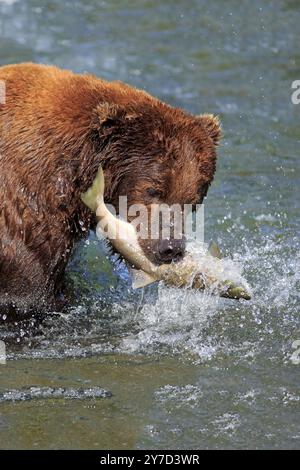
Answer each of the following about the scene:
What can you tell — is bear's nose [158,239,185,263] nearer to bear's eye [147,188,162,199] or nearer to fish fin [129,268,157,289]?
fish fin [129,268,157,289]

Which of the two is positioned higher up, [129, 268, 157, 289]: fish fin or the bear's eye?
the bear's eye

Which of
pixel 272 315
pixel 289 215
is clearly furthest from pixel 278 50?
pixel 272 315

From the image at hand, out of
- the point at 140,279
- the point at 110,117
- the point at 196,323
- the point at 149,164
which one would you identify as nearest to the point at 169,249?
the point at 140,279

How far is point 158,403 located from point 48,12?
9741 millimetres

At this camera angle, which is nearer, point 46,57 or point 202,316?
point 202,316

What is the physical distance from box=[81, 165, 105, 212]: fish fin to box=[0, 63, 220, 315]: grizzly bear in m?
0.12

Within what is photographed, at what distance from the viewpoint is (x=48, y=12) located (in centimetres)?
1453

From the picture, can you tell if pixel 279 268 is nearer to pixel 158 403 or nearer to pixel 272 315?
pixel 272 315

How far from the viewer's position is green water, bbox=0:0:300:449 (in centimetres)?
552

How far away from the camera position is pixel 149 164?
6488 mm

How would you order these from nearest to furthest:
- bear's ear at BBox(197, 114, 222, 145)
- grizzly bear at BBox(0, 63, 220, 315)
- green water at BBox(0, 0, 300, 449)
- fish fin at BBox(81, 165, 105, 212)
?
green water at BBox(0, 0, 300, 449)
fish fin at BBox(81, 165, 105, 212)
grizzly bear at BBox(0, 63, 220, 315)
bear's ear at BBox(197, 114, 222, 145)

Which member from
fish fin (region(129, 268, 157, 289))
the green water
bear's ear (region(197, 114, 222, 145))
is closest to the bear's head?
fish fin (region(129, 268, 157, 289))
